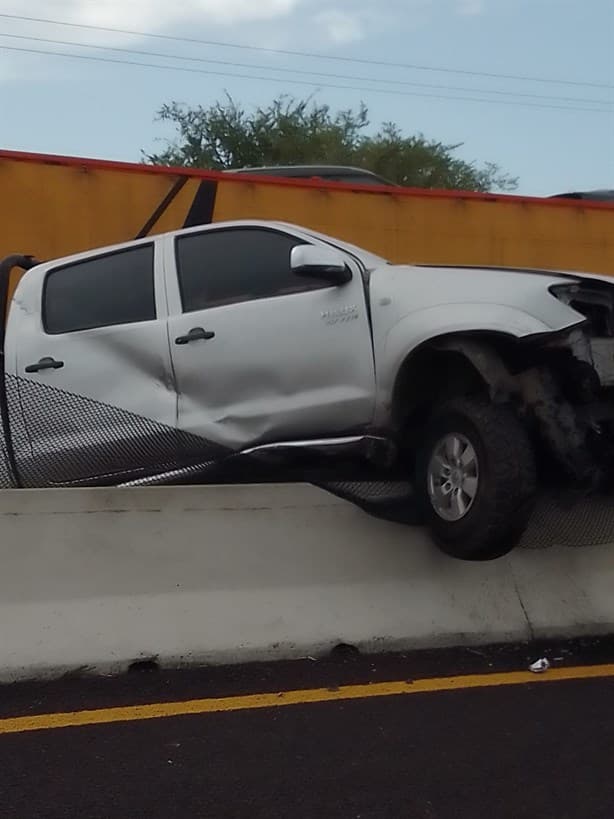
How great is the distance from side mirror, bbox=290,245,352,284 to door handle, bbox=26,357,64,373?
1563 millimetres

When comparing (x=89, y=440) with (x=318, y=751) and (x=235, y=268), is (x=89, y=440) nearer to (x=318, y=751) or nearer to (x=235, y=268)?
(x=235, y=268)

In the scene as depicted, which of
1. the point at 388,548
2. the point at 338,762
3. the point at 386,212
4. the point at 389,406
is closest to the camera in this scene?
the point at 338,762

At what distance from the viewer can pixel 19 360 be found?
6273mm

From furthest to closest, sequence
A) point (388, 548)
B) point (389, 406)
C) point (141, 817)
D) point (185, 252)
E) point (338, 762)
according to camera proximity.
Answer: point (185, 252)
point (389, 406)
point (388, 548)
point (338, 762)
point (141, 817)

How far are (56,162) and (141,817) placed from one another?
710 cm

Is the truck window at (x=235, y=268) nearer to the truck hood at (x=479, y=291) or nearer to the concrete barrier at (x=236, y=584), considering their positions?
the truck hood at (x=479, y=291)

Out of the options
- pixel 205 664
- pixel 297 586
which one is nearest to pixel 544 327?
pixel 297 586

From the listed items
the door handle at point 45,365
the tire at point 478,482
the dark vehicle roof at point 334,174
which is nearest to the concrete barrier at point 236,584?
the tire at point 478,482

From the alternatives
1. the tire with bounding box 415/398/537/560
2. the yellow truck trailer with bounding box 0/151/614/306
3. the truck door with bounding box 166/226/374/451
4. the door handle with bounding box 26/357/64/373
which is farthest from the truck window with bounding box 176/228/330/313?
the yellow truck trailer with bounding box 0/151/614/306

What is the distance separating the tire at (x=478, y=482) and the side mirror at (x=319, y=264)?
96 centimetres

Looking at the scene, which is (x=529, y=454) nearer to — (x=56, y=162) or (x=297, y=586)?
(x=297, y=586)

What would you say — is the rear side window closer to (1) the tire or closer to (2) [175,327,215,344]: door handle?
(2) [175,327,215,344]: door handle

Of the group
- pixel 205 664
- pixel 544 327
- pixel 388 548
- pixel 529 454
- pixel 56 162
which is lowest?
pixel 205 664

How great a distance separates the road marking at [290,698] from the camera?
12.8ft
